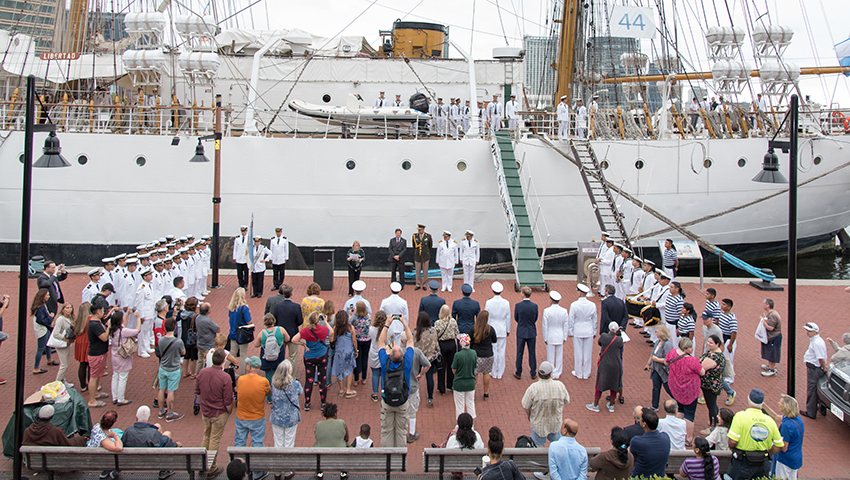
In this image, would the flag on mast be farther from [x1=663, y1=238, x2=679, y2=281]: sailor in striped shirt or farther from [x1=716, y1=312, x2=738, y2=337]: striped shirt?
[x1=716, y1=312, x2=738, y2=337]: striped shirt

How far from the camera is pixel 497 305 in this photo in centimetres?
889

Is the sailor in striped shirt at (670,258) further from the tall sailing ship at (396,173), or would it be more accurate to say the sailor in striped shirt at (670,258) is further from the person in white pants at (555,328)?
the person in white pants at (555,328)

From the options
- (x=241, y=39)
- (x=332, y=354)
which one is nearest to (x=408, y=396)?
(x=332, y=354)

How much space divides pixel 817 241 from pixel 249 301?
69.3ft

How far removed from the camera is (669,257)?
46.3ft

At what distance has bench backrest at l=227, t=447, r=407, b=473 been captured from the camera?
5711 mm

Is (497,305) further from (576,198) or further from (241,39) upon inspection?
(241,39)

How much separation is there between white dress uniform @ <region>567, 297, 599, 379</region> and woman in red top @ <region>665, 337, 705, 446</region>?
1.91 meters

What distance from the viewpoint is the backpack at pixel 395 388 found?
6.33 metres

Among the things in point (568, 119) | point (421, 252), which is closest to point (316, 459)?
point (421, 252)

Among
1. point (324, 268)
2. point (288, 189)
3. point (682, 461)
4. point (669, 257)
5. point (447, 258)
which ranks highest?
point (288, 189)

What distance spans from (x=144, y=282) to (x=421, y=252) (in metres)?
6.55

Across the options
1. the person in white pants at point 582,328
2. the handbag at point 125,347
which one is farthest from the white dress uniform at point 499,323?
the handbag at point 125,347

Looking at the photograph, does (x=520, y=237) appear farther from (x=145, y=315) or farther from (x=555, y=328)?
(x=145, y=315)
